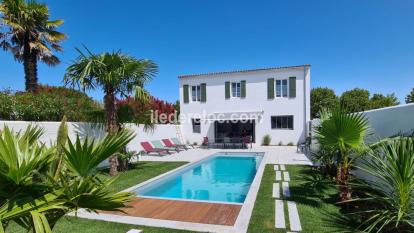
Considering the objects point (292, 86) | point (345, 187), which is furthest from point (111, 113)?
point (292, 86)

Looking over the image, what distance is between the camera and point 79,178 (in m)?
3.05

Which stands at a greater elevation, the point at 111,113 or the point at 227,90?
the point at 227,90

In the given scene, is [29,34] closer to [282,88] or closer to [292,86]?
[282,88]

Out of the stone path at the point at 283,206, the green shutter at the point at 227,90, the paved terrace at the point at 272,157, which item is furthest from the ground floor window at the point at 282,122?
the stone path at the point at 283,206

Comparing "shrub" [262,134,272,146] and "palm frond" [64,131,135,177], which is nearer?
"palm frond" [64,131,135,177]

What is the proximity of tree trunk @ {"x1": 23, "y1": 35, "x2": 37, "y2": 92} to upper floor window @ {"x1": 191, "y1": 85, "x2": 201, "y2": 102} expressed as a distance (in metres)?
17.8

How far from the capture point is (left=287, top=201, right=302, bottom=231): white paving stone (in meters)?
6.47

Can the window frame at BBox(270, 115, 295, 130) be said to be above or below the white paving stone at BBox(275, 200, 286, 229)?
above

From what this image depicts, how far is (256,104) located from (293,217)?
2337cm

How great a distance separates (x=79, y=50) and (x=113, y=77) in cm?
200

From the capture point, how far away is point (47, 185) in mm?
2836

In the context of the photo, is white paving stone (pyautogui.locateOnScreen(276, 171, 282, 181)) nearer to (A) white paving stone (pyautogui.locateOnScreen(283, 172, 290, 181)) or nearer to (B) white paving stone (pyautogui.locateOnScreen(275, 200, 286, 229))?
(A) white paving stone (pyautogui.locateOnScreen(283, 172, 290, 181))

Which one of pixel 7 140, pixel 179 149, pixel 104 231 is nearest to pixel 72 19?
pixel 179 149

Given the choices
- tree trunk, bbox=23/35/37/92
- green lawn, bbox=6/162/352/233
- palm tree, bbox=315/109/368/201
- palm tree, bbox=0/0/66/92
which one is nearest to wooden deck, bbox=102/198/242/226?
green lawn, bbox=6/162/352/233
